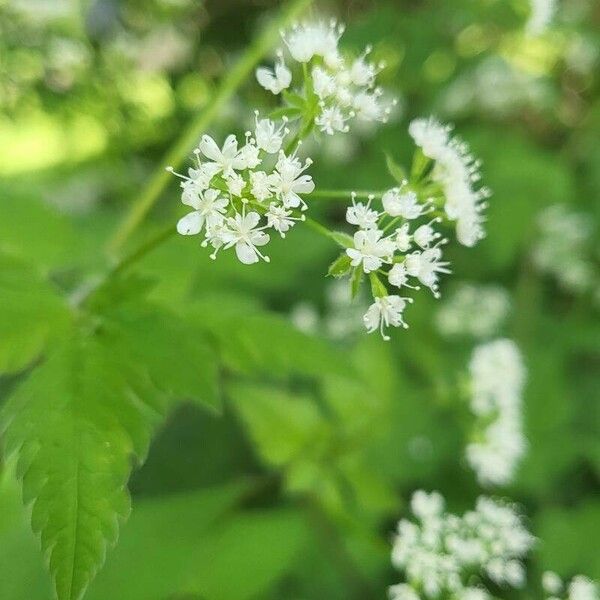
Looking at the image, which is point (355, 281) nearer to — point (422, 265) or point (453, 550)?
point (422, 265)

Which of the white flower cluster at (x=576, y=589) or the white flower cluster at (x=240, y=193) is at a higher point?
the white flower cluster at (x=240, y=193)

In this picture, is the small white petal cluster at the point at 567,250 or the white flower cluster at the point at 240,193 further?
the small white petal cluster at the point at 567,250

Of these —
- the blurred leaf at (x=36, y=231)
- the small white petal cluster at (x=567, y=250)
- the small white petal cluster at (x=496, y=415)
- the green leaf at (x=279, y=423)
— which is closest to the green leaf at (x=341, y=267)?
the blurred leaf at (x=36, y=231)

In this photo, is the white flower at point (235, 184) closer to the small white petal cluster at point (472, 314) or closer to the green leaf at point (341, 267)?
the green leaf at point (341, 267)

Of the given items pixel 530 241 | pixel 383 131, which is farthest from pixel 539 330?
pixel 383 131

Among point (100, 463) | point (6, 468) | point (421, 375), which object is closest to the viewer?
point (100, 463)

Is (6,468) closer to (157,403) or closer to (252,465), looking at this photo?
(157,403)
